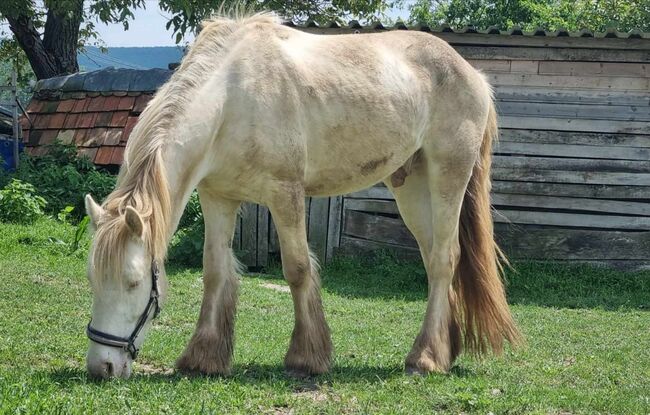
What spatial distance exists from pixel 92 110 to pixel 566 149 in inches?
316

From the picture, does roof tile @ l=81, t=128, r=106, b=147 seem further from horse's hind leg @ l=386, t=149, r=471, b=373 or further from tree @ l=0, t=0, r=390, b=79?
horse's hind leg @ l=386, t=149, r=471, b=373

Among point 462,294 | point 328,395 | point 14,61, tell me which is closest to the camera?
point 328,395

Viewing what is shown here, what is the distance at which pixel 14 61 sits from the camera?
2120 cm

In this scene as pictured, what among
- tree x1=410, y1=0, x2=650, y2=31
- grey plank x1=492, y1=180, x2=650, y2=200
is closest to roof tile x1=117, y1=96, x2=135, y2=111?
grey plank x1=492, y1=180, x2=650, y2=200

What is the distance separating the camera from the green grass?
4230 mm

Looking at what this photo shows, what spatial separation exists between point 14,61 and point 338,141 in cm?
1820

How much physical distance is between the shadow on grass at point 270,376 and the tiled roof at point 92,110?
9.17 m

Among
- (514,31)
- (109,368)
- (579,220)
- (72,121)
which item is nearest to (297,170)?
(109,368)

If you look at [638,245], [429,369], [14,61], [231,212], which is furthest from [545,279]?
[14,61]

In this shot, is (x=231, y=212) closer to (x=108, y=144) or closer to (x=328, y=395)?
(x=328, y=395)

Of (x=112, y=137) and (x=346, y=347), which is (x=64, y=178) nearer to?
(x=112, y=137)

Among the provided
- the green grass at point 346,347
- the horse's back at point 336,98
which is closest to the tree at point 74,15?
the green grass at point 346,347

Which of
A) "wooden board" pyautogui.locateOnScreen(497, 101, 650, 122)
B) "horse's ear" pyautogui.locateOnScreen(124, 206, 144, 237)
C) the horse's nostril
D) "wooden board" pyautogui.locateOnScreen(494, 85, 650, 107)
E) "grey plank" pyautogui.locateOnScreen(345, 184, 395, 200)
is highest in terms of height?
"wooden board" pyautogui.locateOnScreen(494, 85, 650, 107)

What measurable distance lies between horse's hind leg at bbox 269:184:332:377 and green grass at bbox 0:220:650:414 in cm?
13
